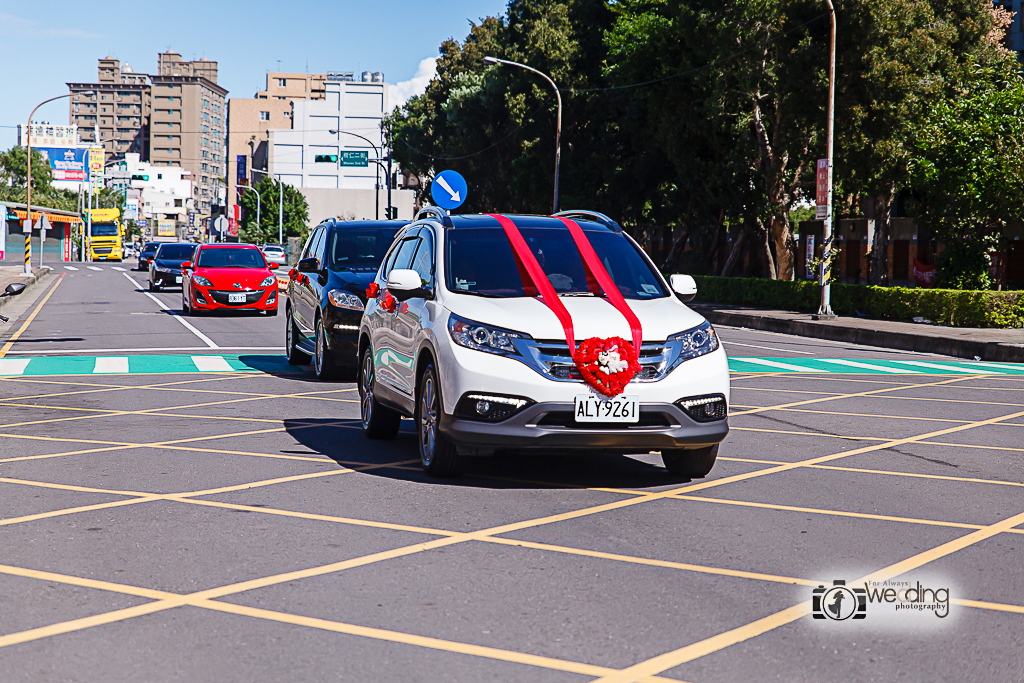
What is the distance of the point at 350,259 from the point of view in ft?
48.4

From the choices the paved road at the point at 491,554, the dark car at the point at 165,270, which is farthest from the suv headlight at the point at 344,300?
the dark car at the point at 165,270

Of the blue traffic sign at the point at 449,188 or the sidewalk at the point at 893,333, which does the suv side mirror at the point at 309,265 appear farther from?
the sidewalk at the point at 893,333

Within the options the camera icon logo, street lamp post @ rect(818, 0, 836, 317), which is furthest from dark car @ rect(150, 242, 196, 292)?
the camera icon logo

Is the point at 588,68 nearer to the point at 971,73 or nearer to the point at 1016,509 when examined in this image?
the point at 971,73

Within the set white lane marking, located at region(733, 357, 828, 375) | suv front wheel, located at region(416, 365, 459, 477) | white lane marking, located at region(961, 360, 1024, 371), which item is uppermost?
suv front wheel, located at region(416, 365, 459, 477)

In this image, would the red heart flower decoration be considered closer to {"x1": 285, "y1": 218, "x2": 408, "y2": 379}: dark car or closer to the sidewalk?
{"x1": 285, "y1": 218, "x2": 408, "y2": 379}: dark car

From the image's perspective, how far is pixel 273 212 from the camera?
122750 mm

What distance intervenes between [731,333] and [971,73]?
12.9m

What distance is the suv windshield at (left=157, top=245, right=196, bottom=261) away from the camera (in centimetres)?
4184

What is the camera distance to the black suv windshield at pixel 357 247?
579 inches

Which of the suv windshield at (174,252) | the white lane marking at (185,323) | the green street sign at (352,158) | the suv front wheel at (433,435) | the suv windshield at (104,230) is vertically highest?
the green street sign at (352,158)

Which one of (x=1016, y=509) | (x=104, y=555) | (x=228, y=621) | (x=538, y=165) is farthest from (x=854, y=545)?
(x=538, y=165)

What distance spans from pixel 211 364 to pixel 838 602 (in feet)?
41.4

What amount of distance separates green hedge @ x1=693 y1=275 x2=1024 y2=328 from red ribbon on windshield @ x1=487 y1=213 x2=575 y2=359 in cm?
1868
